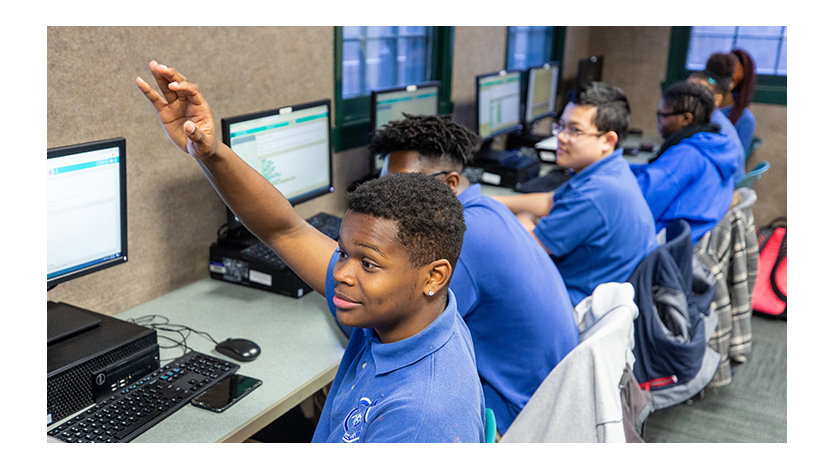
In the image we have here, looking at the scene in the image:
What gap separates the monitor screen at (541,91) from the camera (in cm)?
412

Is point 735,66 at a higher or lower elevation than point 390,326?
higher

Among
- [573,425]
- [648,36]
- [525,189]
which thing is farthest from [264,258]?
[648,36]

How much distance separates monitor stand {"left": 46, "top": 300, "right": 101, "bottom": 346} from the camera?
1.59 meters

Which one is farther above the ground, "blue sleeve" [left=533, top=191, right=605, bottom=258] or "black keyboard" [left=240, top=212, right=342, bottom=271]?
"blue sleeve" [left=533, top=191, right=605, bottom=258]

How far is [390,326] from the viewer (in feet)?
3.51

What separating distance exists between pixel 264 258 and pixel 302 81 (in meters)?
0.75

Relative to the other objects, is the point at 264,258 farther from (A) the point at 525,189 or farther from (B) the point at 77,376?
(A) the point at 525,189

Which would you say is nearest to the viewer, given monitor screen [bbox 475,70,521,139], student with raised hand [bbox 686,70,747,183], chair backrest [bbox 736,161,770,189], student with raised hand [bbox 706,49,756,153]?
chair backrest [bbox 736,161,770,189]

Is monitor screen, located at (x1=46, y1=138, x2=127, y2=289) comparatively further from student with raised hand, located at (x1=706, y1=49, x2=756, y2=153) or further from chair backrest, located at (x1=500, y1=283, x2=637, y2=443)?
student with raised hand, located at (x1=706, y1=49, x2=756, y2=153)

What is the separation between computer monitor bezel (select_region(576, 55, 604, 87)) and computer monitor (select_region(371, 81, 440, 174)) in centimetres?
148

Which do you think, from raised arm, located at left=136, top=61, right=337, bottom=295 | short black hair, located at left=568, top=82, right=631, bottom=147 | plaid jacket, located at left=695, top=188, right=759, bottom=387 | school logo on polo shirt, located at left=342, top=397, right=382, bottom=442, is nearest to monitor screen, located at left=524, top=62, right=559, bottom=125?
plaid jacket, located at left=695, top=188, right=759, bottom=387

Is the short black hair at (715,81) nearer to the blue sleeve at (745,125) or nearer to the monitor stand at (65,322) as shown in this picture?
the blue sleeve at (745,125)

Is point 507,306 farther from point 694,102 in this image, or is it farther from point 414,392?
point 694,102
